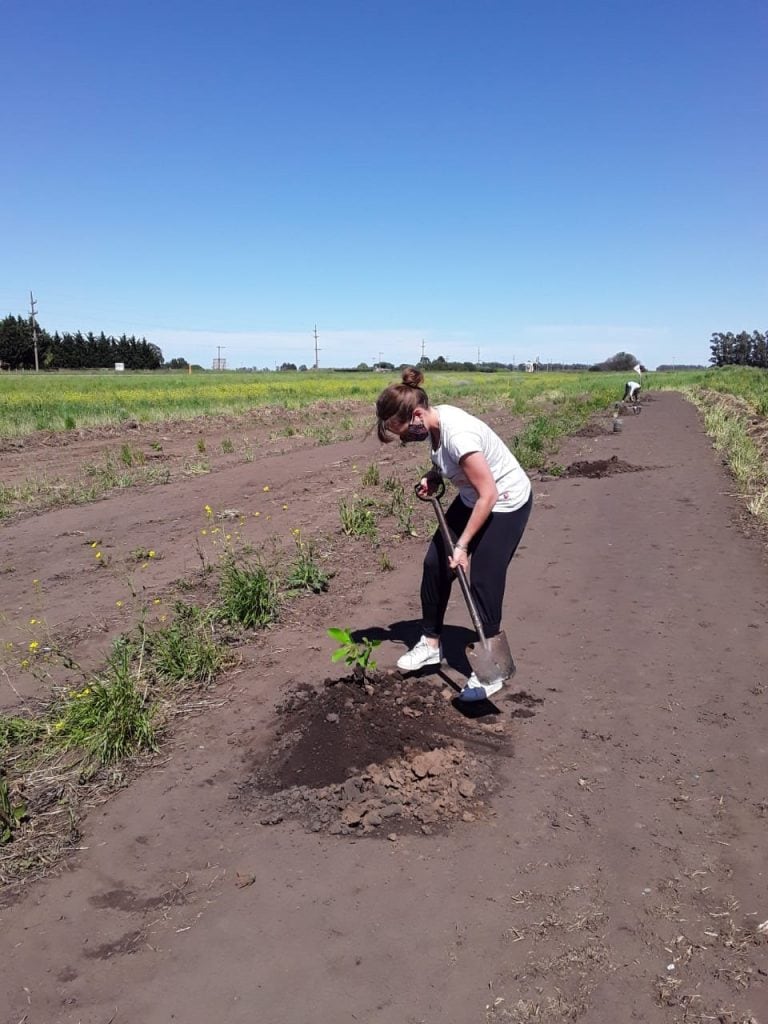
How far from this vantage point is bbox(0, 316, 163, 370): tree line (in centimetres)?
7069

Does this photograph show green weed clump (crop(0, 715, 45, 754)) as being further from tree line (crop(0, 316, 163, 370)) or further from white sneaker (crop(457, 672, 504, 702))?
tree line (crop(0, 316, 163, 370))

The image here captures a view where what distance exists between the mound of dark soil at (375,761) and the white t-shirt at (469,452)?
3.65 feet

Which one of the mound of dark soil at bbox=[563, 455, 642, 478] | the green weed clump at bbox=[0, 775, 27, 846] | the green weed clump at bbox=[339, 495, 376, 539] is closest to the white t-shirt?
the green weed clump at bbox=[0, 775, 27, 846]

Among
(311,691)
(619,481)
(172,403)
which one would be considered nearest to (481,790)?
(311,691)

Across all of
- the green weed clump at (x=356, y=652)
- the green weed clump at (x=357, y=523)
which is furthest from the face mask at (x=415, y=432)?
the green weed clump at (x=357, y=523)

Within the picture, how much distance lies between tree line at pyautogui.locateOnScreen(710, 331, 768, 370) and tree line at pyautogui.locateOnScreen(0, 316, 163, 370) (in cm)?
7880

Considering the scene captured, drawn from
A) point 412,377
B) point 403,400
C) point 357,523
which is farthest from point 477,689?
point 357,523

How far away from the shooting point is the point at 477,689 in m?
3.74

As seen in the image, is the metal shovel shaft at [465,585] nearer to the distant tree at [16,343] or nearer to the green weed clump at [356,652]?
the green weed clump at [356,652]

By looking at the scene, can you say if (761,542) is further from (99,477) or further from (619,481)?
(99,477)

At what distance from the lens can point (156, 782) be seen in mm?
3338

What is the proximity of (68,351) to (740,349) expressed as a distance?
310 ft

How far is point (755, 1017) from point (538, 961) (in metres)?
0.61

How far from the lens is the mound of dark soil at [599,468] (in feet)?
36.3
